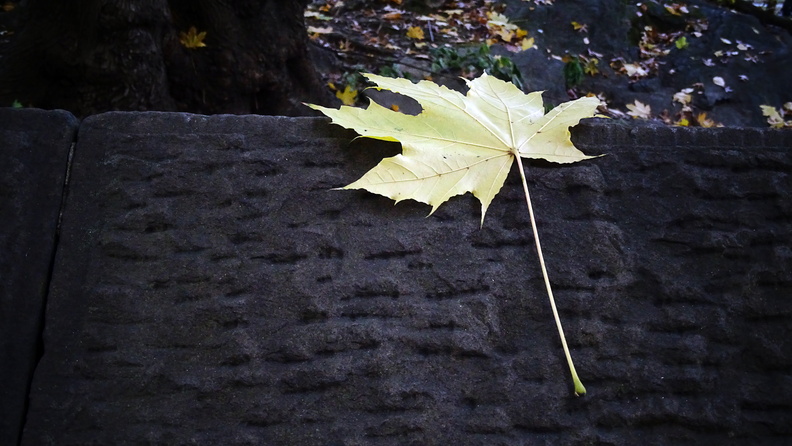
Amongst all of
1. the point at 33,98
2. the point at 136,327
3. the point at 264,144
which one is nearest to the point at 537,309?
the point at 264,144

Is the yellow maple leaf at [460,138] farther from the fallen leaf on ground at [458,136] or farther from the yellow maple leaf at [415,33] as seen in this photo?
the yellow maple leaf at [415,33]

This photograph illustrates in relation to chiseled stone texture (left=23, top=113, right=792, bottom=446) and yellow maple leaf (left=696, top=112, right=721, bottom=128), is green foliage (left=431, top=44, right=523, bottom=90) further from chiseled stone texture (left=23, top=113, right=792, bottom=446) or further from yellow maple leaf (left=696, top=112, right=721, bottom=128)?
chiseled stone texture (left=23, top=113, right=792, bottom=446)

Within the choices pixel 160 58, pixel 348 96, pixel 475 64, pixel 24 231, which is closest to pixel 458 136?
pixel 24 231

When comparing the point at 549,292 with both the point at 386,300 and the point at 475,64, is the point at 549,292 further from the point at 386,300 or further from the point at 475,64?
the point at 475,64

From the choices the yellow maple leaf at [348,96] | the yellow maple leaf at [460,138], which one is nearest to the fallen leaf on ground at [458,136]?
the yellow maple leaf at [460,138]

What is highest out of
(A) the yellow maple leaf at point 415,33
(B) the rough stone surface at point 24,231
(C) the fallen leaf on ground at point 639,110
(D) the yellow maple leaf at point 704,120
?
(B) the rough stone surface at point 24,231

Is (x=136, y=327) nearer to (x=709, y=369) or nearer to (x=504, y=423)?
(x=504, y=423)
